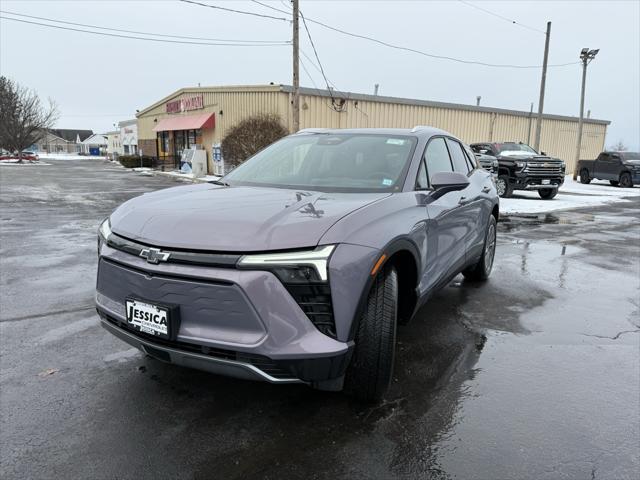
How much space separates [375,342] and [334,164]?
1.65 metres

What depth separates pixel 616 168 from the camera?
24.9 m

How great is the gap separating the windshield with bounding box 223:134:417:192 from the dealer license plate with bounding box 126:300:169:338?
1.42 metres

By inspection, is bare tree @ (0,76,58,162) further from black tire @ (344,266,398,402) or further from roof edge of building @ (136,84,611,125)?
black tire @ (344,266,398,402)

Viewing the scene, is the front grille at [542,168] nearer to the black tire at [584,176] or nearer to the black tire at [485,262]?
the black tire at [485,262]

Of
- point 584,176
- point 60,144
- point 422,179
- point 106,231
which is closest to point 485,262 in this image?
point 422,179

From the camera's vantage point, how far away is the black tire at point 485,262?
5652 mm

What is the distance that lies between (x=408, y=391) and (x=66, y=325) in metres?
3.02

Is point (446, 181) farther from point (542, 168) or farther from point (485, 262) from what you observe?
point (542, 168)

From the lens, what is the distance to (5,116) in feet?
171

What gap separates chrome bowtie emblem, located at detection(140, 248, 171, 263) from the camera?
96.4 inches

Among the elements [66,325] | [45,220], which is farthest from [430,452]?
[45,220]

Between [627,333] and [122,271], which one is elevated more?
[122,271]

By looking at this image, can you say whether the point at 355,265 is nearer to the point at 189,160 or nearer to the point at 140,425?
the point at 140,425

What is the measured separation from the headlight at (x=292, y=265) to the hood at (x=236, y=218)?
0.05m
